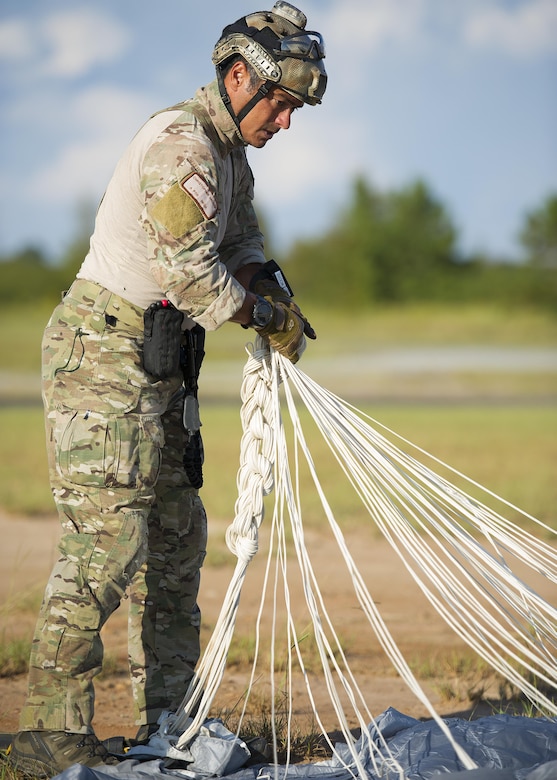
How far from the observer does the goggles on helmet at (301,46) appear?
2.39m

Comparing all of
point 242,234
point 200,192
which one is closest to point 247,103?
point 200,192

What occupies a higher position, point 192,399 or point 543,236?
point 543,236

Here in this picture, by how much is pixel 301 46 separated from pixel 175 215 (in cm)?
58

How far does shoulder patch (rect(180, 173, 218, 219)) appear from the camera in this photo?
2.28m

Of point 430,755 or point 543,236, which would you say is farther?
point 543,236

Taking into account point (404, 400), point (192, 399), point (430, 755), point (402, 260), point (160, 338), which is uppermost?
point (402, 260)

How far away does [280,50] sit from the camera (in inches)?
93.8

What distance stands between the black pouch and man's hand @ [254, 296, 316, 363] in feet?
0.75

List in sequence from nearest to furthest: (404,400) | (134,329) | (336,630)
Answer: (134,329), (336,630), (404,400)

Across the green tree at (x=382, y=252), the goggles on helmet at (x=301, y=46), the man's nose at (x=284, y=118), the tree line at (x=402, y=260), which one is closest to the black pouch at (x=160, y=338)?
the man's nose at (x=284, y=118)

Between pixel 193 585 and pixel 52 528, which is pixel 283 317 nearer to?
pixel 193 585

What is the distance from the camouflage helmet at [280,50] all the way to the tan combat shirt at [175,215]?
0.44 ft

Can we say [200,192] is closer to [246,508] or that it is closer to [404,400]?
[246,508]

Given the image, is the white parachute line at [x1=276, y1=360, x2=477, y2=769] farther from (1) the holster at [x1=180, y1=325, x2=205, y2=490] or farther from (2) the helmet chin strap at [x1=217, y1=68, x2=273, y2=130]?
(2) the helmet chin strap at [x1=217, y1=68, x2=273, y2=130]
